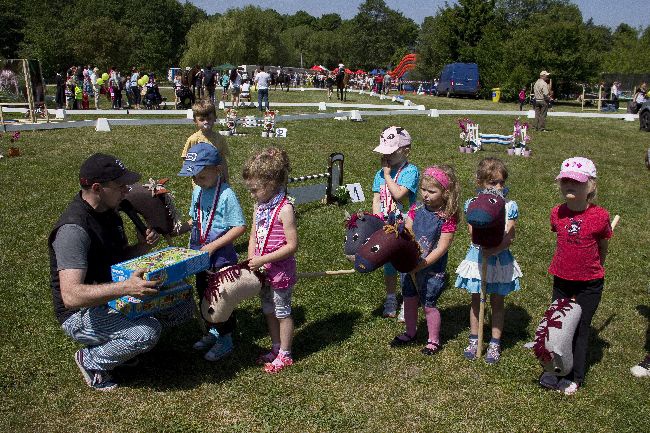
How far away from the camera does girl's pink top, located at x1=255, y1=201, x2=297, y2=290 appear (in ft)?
15.0

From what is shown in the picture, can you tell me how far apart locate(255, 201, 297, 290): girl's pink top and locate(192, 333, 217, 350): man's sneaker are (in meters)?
0.97

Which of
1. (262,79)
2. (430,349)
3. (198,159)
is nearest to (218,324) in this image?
(198,159)

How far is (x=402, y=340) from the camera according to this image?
5.29m

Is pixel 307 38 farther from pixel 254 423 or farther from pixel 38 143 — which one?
pixel 254 423

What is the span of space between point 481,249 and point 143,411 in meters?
2.99

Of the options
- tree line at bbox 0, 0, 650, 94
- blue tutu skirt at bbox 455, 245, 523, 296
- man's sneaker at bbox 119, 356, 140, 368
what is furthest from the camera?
tree line at bbox 0, 0, 650, 94

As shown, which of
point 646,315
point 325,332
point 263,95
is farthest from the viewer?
point 263,95

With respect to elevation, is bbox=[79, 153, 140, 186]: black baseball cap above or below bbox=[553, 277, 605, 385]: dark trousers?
above

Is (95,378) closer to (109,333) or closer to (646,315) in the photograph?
(109,333)

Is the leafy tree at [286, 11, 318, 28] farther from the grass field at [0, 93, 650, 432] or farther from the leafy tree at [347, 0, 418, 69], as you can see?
the grass field at [0, 93, 650, 432]

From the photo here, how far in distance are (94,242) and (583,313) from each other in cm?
389

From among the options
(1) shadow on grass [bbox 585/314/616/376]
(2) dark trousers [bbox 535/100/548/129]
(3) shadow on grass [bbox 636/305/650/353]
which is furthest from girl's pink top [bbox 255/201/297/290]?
(2) dark trousers [bbox 535/100/548/129]

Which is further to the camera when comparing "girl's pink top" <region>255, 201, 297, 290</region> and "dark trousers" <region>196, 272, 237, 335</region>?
"dark trousers" <region>196, 272, 237, 335</region>

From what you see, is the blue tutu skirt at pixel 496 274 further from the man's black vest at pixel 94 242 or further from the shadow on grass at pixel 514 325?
the man's black vest at pixel 94 242
